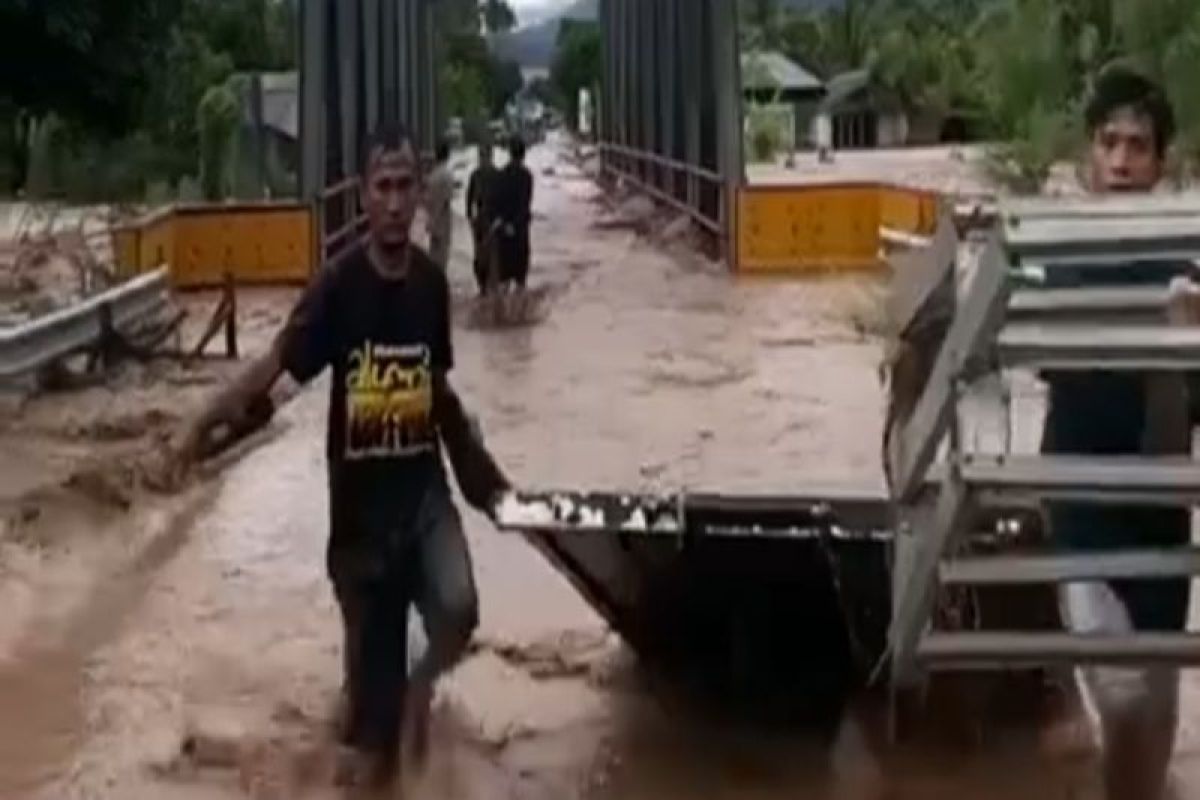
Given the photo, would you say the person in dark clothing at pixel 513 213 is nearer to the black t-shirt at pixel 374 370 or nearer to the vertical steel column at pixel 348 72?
the vertical steel column at pixel 348 72

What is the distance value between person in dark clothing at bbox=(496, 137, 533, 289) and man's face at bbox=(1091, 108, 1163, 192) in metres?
16.7

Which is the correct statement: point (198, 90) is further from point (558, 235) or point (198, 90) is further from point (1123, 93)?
point (1123, 93)

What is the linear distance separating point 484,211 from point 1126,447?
57.9ft

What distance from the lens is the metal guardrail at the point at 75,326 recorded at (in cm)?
1455

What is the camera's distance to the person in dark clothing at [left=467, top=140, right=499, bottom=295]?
2284 cm

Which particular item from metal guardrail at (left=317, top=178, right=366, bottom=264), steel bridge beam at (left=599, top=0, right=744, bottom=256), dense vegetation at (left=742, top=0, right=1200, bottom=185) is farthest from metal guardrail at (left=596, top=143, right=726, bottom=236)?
metal guardrail at (left=317, top=178, right=366, bottom=264)

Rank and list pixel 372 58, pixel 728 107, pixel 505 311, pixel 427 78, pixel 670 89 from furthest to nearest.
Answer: pixel 427 78 < pixel 670 89 < pixel 372 58 < pixel 728 107 < pixel 505 311

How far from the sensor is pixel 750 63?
76.8 meters

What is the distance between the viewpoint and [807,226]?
28797 mm

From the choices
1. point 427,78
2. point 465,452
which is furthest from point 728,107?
point 427,78

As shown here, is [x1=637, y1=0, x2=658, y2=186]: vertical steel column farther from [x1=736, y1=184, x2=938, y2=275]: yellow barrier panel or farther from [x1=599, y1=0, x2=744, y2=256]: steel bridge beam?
[x1=736, y1=184, x2=938, y2=275]: yellow barrier panel

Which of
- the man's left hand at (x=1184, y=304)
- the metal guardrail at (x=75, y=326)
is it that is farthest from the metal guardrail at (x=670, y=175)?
the man's left hand at (x=1184, y=304)

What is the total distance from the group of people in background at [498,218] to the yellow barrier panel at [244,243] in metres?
2.78

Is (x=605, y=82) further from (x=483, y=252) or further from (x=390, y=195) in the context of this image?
(x=390, y=195)
